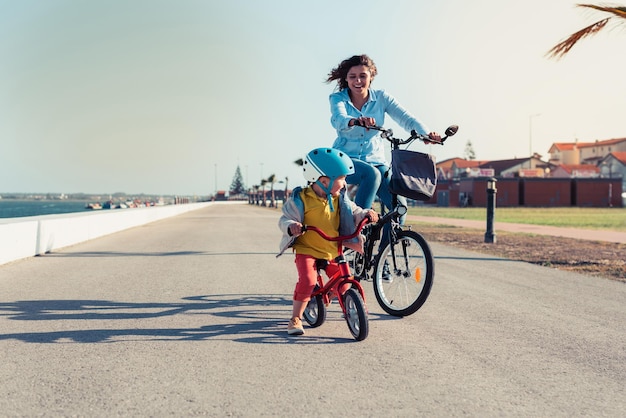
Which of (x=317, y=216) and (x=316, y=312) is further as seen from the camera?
(x=316, y=312)

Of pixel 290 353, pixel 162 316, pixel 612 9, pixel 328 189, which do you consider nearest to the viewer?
pixel 290 353

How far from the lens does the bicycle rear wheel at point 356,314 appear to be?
3914 mm

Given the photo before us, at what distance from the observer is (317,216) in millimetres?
4164

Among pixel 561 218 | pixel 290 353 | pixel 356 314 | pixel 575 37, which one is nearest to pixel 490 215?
pixel 575 37

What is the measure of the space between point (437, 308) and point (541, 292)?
66.9 inches

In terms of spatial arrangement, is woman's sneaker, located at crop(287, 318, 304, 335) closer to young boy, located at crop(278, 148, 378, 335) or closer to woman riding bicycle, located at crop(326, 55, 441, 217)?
young boy, located at crop(278, 148, 378, 335)

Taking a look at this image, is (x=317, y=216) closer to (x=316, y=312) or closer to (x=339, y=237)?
(x=339, y=237)

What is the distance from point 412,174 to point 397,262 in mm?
723

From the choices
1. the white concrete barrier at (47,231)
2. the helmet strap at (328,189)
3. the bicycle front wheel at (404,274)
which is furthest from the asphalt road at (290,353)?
the white concrete barrier at (47,231)

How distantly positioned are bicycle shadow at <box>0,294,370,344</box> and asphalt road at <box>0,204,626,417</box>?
2cm

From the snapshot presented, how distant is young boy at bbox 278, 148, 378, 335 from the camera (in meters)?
4.09

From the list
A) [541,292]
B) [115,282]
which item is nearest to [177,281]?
[115,282]

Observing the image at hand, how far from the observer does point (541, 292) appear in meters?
6.37

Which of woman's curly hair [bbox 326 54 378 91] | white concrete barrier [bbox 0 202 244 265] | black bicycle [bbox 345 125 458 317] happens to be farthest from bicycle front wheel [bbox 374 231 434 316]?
white concrete barrier [bbox 0 202 244 265]
